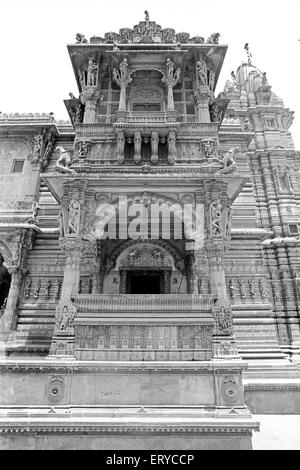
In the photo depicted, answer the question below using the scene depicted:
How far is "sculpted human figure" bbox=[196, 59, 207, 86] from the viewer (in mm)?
14765

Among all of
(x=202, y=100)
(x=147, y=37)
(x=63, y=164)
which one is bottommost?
(x=63, y=164)

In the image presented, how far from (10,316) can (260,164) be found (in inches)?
636

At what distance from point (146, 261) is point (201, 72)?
30.5 ft

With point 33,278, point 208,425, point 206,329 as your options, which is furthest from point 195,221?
point 33,278

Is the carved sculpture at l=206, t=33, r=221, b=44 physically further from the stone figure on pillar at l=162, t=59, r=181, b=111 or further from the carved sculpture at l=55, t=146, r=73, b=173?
the carved sculpture at l=55, t=146, r=73, b=173

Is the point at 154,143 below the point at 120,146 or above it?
above

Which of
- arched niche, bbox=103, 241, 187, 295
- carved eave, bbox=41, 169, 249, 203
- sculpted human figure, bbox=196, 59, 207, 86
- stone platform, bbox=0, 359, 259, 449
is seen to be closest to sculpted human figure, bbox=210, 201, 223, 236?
carved eave, bbox=41, 169, 249, 203

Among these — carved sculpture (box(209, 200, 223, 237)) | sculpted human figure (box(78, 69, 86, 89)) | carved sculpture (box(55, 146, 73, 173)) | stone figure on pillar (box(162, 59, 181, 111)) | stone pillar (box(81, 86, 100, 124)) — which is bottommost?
carved sculpture (box(209, 200, 223, 237))

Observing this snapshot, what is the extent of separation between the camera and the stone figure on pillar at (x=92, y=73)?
14.9 metres

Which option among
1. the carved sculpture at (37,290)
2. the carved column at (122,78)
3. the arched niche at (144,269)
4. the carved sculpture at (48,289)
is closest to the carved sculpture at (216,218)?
the arched niche at (144,269)

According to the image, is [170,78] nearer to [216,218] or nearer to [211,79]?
[211,79]

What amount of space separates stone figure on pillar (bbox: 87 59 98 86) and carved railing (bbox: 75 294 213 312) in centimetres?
1056

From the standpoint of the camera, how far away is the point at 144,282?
14.7 metres

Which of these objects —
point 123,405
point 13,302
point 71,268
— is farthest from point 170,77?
point 123,405
